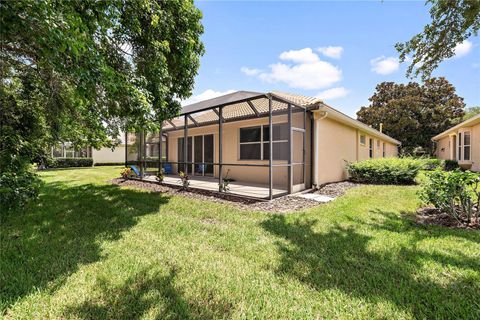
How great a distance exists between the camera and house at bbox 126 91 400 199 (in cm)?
776

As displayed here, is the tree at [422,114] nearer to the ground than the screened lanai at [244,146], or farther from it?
farther from it

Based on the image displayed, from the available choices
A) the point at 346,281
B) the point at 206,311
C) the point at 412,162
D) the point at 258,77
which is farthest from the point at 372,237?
the point at 258,77

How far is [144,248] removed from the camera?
11.6 ft

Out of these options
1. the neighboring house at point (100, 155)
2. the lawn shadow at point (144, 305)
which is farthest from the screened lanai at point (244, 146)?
the neighboring house at point (100, 155)

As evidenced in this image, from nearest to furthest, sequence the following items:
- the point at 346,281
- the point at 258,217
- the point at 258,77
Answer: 1. the point at 346,281
2. the point at 258,217
3. the point at 258,77

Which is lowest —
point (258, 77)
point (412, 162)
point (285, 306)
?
point (285, 306)

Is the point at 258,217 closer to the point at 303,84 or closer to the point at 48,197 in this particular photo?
the point at 48,197

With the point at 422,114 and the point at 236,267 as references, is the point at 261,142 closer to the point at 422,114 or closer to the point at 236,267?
the point at 236,267

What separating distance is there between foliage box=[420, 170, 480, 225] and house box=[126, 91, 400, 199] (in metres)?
3.56

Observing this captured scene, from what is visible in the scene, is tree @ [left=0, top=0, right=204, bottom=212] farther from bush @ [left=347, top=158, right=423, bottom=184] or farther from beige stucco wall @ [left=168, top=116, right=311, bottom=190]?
bush @ [left=347, top=158, right=423, bottom=184]

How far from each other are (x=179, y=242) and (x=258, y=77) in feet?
36.8

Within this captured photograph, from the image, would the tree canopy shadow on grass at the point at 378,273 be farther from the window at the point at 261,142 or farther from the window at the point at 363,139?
the window at the point at 363,139

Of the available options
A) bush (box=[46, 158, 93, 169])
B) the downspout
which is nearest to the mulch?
the downspout

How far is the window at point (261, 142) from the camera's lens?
8398 millimetres
